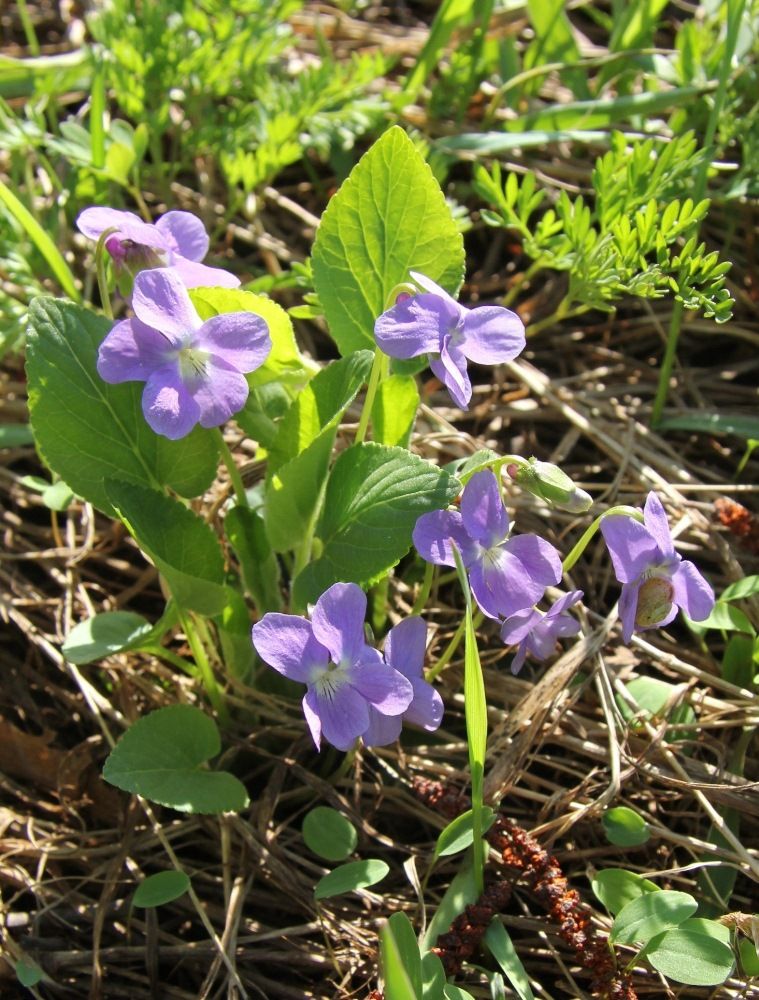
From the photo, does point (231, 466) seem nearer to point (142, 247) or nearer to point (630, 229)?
point (142, 247)

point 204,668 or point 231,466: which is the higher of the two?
point 231,466

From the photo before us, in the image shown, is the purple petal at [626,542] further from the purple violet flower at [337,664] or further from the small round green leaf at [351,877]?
the small round green leaf at [351,877]

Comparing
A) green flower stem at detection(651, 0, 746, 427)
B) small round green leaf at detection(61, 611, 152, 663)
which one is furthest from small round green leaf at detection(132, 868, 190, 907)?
green flower stem at detection(651, 0, 746, 427)

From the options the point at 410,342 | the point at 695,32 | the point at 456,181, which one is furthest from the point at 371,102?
the point at 410,342

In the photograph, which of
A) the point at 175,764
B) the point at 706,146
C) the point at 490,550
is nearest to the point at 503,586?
the point at 490,550

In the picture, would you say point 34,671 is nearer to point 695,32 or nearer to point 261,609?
point 261,609

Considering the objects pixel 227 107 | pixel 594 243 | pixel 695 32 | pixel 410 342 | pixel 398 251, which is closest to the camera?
pixel 410 342
